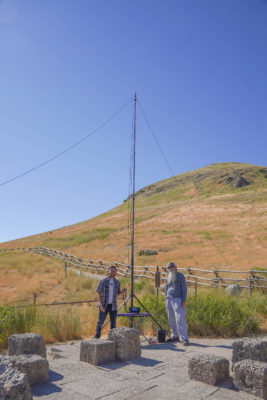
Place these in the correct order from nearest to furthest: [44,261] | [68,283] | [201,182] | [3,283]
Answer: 1. [68,283]
2. [3,283]
3. [44,261]
4. [201,182]

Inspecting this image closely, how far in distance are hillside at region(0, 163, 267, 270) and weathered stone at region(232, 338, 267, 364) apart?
19134 millimetres

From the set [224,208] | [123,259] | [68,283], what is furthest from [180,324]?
[224,208]

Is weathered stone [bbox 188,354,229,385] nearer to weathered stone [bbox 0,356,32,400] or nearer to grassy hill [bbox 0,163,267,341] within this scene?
weathered stone [bbox 0,356,32,400]

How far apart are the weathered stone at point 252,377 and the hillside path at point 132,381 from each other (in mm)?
89

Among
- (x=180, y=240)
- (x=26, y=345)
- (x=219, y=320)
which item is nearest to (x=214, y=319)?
(x=219, y=320)

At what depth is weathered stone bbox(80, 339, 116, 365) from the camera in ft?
18.2

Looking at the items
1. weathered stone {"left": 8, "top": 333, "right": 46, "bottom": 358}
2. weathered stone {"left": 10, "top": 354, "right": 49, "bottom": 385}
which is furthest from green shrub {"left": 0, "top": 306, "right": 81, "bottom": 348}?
weathered stone {"left": 10, "top": 354, "right": 49, "bottom": 385}

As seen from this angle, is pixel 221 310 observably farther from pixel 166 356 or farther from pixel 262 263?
pixel 262 263

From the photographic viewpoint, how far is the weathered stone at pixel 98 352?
18.2 ft

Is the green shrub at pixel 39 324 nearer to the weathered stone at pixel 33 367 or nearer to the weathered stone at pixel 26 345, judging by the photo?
the weathered stone at pixel 26 345

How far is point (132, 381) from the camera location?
15.8 ft

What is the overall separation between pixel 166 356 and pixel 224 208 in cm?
4964

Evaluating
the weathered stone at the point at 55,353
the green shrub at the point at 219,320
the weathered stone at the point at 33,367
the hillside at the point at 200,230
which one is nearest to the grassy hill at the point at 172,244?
the hillside at the point at 200,230

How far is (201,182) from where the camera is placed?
3246 inches
